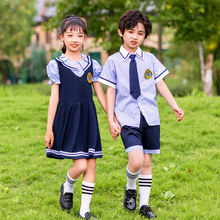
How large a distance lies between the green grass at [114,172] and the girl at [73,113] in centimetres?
63

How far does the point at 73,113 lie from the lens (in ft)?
11.3

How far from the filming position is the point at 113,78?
11.6ft

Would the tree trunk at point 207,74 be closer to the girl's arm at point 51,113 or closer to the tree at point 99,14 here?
the tree at point 99,14

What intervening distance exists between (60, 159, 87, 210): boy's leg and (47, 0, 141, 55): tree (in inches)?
372

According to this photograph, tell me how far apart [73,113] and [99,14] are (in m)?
11.6

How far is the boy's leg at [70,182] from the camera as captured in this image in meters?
3.44

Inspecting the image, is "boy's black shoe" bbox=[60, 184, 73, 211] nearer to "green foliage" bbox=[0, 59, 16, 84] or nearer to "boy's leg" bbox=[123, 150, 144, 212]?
"boy's leg" bbox=[123, 150, 144, 212]

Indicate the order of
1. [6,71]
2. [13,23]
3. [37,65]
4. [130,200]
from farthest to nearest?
[6,71] → [37,65] → [13,23] → [130,200]

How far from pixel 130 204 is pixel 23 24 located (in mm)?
23283

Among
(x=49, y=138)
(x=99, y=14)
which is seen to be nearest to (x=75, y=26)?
(x=49, y=138)

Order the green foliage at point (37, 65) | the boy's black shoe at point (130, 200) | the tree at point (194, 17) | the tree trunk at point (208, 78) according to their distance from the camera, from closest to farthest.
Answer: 1. the boy's black shoe at point (130, 200)
2. the tree at point (194, 17)
3. the tree trunk at point (208, 78)
4. the green foliage at point (37, 65)

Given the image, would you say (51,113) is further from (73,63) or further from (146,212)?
(146,212)

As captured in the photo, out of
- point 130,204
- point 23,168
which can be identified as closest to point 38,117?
point 23,168

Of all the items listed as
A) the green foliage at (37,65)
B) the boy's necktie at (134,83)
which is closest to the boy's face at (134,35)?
the boy's necktie at (134,83)
